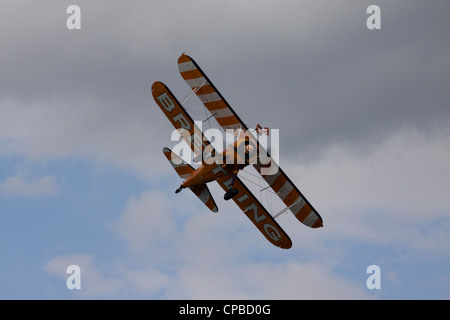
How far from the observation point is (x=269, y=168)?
52469 millimetres

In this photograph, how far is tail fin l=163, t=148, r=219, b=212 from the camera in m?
52.3

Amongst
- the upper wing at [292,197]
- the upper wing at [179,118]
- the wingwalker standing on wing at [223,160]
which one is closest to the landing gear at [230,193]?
the wingwalker standing on wing at [223,160]

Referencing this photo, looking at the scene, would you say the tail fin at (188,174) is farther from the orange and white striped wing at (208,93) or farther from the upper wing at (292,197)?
the orange and white striped wing at (208,93)

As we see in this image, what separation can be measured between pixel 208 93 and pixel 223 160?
11.7 ft

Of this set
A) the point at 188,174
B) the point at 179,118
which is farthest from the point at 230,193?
the point at 179,118

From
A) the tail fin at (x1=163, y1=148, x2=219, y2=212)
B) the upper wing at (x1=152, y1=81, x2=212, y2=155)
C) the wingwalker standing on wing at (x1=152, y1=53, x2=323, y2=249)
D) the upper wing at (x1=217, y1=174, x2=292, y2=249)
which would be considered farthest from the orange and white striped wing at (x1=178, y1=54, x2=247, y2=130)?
the upper wing at (x1=217, y1=174, x2=292, y2=249)

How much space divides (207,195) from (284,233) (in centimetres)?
474

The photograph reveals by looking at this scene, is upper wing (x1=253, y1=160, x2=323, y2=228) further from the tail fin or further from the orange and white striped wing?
the orange and white striped wing

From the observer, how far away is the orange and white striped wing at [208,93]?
50.5 metres

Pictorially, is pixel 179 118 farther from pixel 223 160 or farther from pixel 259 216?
pixel 259 216

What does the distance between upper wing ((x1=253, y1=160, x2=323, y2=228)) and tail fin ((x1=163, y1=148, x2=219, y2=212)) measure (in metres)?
2.98

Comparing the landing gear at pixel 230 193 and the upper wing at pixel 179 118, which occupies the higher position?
the upper wing at pixel 179 118
